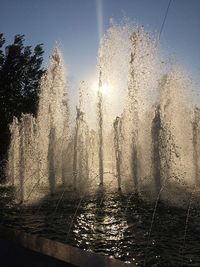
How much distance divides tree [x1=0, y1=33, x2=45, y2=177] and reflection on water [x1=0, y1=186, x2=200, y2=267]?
2407cm

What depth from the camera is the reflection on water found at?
19.0ft

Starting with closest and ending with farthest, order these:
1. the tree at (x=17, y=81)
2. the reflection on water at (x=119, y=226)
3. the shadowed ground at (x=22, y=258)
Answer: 1. the shadowed ground at (x=22, y=258)
2. the reflection on water at (x=119, y=226)
3. the tree at (x=17, y=81)

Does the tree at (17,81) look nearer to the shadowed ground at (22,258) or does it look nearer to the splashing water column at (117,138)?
the splashing water column at (117,138)

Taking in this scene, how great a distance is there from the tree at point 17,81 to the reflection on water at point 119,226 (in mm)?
24066

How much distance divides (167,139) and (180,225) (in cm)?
607

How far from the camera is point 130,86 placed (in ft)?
52.6

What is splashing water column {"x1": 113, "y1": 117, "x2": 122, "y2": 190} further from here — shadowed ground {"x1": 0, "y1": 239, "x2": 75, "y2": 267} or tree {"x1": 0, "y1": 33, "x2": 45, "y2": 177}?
tree {"x1": 0, "y1": 33, "x2": 45, "y2": 177}

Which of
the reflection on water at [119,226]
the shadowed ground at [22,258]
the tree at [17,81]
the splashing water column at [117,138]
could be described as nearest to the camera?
the shadowed ground at [22,258]

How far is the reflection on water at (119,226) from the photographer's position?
5805 mm

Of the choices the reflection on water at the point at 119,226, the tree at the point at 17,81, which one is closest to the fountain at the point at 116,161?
the reflection on water at the point at 119,226

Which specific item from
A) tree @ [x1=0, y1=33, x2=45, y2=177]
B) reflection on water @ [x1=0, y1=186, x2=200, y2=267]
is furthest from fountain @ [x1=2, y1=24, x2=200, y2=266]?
tree @ [x1=0, y1=33, x2=45, y2=177]

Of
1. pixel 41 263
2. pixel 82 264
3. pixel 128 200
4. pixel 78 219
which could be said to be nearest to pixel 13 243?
pixel 41 263

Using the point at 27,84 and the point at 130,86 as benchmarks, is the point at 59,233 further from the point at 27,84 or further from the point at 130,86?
the point at 27,84

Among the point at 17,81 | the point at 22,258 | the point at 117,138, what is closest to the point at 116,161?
the point at 117,138
